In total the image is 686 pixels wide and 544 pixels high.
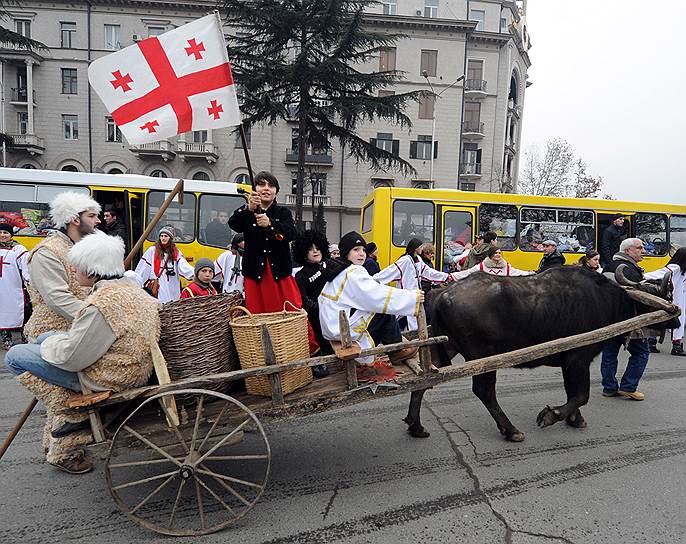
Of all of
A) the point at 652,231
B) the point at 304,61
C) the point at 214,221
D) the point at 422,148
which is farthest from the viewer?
the point at 422,148

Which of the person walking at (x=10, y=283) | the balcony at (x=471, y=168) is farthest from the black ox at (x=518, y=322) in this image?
the balcony at (x=471, y=168)

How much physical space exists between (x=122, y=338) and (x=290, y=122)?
1192 inches

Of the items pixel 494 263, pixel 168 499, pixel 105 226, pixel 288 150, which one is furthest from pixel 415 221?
pixel 288 150

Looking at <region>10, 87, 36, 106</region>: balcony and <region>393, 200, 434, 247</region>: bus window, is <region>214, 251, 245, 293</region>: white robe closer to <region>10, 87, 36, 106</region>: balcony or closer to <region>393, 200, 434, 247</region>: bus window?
<region>393, 200, 434, 247</region>: bus window

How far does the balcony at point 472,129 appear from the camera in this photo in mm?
37303

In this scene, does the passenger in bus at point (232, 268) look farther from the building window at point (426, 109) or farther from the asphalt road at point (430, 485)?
the building window at point (426, 109)

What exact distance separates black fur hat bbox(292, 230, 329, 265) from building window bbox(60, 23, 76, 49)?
1527 inches

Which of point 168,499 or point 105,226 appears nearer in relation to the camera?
point 168,499

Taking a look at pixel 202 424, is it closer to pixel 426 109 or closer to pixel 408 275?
pixel 408 275

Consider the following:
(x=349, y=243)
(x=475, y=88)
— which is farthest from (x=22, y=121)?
(x=349, y=243)

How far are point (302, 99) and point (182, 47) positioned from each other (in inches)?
574

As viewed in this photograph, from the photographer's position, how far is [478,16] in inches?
1505

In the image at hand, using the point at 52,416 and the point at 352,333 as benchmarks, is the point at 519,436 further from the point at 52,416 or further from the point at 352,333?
the point at 52,416

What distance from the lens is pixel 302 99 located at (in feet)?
57.9
